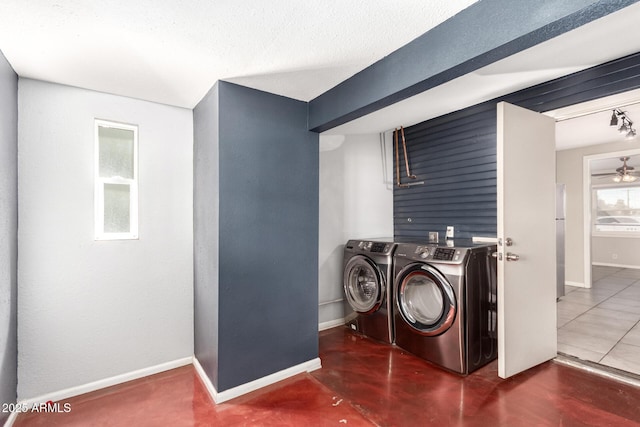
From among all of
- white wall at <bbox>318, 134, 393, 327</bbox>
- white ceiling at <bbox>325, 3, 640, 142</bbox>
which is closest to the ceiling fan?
white ceiling at <bbox>325, 3, 640, 142</bbox>

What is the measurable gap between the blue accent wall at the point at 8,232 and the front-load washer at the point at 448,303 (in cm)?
288

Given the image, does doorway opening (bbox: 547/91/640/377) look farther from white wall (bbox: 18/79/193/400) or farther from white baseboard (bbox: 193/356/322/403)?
white wall (bbox: 18/79/193/400)

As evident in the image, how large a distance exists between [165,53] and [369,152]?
8.60ft

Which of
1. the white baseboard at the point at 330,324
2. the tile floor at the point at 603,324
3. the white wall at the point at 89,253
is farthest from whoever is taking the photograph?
the white baseboard at the point at 330,324

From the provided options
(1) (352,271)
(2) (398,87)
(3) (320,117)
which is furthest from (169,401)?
(2) (398,87)

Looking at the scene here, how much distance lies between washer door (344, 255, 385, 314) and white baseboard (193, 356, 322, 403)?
0.81 m

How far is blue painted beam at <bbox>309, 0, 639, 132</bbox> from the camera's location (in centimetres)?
119

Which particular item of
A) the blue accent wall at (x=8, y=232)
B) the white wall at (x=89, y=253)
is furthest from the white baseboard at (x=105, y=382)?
the blue accent wall at (x=8, y=232)

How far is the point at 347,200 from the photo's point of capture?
372 cm

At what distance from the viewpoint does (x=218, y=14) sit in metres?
1.51

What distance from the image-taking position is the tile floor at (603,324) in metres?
2.64

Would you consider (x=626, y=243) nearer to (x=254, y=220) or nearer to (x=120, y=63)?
(x=254, y=220)

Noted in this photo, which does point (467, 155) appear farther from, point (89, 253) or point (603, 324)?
point (89, 253)

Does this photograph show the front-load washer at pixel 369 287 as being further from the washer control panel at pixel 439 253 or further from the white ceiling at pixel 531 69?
the white ceiling at pixel 531 69
